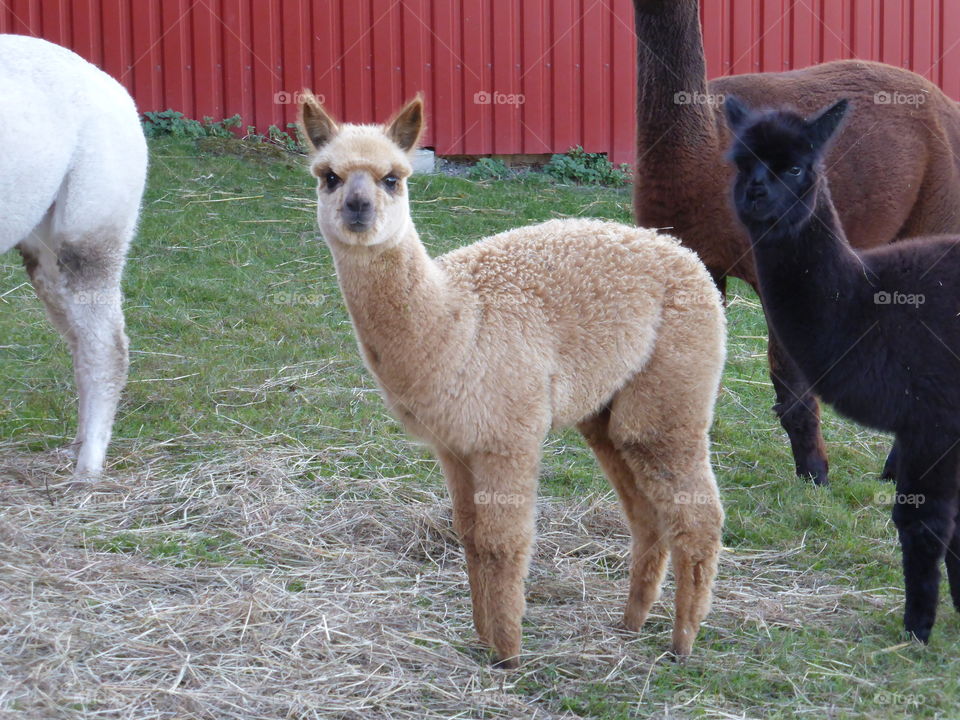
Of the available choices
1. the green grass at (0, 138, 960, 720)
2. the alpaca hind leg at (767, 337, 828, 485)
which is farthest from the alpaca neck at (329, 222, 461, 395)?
the alpaca hind leg at (767, 337, 828, 485)

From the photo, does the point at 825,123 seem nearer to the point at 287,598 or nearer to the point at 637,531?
the point at 637,531

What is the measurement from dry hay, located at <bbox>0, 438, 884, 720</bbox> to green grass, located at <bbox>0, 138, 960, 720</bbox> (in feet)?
0.18

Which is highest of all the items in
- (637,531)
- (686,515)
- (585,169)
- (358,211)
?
(358,211)

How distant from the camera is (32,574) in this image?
3416mm

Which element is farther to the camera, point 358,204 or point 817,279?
point 817,279

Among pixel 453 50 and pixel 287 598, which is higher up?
pixel 453 50

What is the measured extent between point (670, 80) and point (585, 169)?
174 inches

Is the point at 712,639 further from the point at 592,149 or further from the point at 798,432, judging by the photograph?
the point at 592,149

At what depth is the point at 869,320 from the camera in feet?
11.1

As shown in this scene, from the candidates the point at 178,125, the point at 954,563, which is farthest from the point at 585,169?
the point at 954,563

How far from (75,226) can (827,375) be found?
2.70 m

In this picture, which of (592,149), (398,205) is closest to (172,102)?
(592,149)

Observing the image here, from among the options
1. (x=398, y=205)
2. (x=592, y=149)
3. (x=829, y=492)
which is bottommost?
(x=829, y=492)

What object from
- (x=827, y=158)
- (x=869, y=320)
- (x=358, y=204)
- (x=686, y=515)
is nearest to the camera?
(x=358, y=204)
